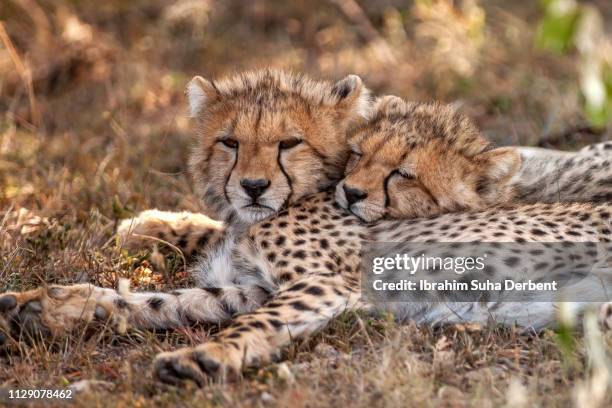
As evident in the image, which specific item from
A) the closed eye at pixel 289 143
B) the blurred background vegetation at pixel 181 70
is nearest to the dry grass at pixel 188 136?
the blurred background vegetation at pixel 181 70

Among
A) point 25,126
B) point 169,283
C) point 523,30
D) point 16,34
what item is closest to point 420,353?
point 169,283

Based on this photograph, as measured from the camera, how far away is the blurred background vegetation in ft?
18.5

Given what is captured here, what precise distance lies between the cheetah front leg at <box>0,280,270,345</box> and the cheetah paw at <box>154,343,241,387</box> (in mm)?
450

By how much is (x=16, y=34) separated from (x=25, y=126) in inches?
70.3

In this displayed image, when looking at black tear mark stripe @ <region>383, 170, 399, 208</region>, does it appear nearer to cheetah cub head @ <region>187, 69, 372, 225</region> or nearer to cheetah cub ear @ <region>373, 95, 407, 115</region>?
cheetah cub head @ <region>187, 69, 372, 225</region>

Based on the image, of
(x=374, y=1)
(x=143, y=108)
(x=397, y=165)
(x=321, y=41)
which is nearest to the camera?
(x=397, y=165)

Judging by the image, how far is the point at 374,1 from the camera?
360 inches

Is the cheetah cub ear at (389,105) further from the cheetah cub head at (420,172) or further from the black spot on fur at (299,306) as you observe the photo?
the black spot on fur at (299,306)

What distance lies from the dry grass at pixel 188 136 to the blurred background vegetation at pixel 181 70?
0.06ft

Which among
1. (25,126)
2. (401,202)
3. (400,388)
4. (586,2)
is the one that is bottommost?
(400,388)

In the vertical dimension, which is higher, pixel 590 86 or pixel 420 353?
pixel 590 86

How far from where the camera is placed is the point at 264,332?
3305 millimetres

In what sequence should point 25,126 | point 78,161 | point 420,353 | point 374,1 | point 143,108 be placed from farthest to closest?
point 374,1 → point 143,108 → point 25,126 → point 78,161 → point 420,353

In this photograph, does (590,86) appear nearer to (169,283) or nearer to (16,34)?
(169,283)
